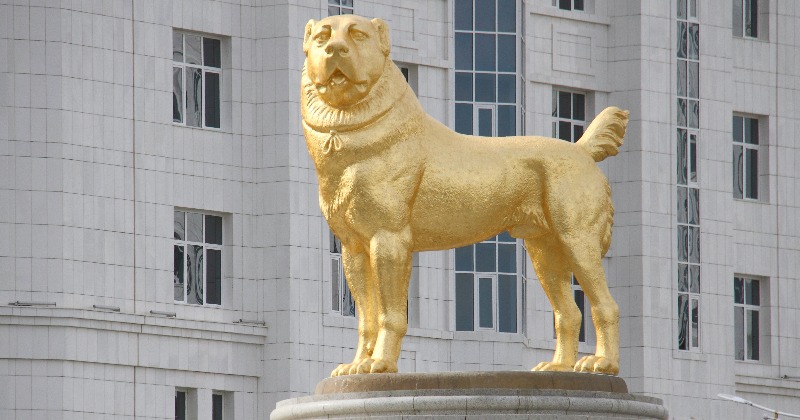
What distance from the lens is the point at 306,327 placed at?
3875 centimetres

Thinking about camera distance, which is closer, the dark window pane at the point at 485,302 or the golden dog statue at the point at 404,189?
the golden dog statue at the point at 404,189

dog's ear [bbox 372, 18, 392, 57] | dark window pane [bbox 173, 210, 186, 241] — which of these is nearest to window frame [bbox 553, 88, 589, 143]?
dark window pane [bbox 173, 210, 186, 241]

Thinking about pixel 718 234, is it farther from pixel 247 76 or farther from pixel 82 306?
pixel 82 306

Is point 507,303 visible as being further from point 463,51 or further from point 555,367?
point 555,367

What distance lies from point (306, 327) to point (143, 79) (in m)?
5.47

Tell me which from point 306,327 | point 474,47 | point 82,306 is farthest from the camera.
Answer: point 474,47

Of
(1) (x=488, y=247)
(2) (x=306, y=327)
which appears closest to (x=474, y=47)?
(1) (x=488, y=247)

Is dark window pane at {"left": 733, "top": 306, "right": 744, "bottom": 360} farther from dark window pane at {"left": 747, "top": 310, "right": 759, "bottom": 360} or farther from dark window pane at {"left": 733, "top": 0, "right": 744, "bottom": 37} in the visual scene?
dark window pane at {"left": 733, "top": 0, "right": 744, "bottom": 37}

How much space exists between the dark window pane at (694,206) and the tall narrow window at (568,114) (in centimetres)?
280

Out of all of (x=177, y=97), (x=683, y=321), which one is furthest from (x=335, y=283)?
(x=683, y=321)

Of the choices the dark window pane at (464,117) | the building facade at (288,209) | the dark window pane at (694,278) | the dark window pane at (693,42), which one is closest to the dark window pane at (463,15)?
the building facade at (288,209)

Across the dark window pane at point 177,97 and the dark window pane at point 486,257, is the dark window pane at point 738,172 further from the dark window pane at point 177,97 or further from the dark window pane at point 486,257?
the dark window pane at point 177,97

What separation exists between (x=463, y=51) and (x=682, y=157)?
246 inches

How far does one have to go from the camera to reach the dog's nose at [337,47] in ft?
58.4
